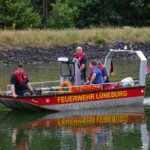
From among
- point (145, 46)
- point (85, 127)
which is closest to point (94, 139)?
point (85, 127)

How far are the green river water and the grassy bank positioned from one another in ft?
73.9

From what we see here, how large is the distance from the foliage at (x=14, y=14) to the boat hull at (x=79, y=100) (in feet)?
106

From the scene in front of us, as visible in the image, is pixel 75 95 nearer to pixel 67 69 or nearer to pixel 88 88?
pixel 88 88

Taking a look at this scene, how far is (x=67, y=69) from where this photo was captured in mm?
16875

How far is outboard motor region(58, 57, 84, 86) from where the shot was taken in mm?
16625

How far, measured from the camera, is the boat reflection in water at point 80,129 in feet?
40.2

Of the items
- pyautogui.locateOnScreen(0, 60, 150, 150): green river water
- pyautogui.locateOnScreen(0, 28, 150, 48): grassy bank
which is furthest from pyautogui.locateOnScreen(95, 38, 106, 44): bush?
pyautogui.locateOnScreen(0, 60, 150, 150): green river water

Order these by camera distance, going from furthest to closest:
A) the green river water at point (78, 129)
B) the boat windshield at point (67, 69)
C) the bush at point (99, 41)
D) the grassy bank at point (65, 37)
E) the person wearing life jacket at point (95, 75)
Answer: the bush at point (99, 41) < the grassy bank at point (65, 37) < the boat windshield at point (67, 69) < the person wearing life jacket at point (95, 75) < the green river water at point (78, 129)

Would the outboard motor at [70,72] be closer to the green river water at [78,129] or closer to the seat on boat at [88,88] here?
the seat on boat at [88,88]

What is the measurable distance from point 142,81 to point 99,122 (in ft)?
8.90

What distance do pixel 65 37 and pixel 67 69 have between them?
85.5ft

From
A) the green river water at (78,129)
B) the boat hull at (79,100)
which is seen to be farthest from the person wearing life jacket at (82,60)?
the green river water at (78,129)

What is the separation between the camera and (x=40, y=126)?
14.5 metres

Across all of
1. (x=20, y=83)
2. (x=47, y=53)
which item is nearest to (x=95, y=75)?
(x=20, y=83)
